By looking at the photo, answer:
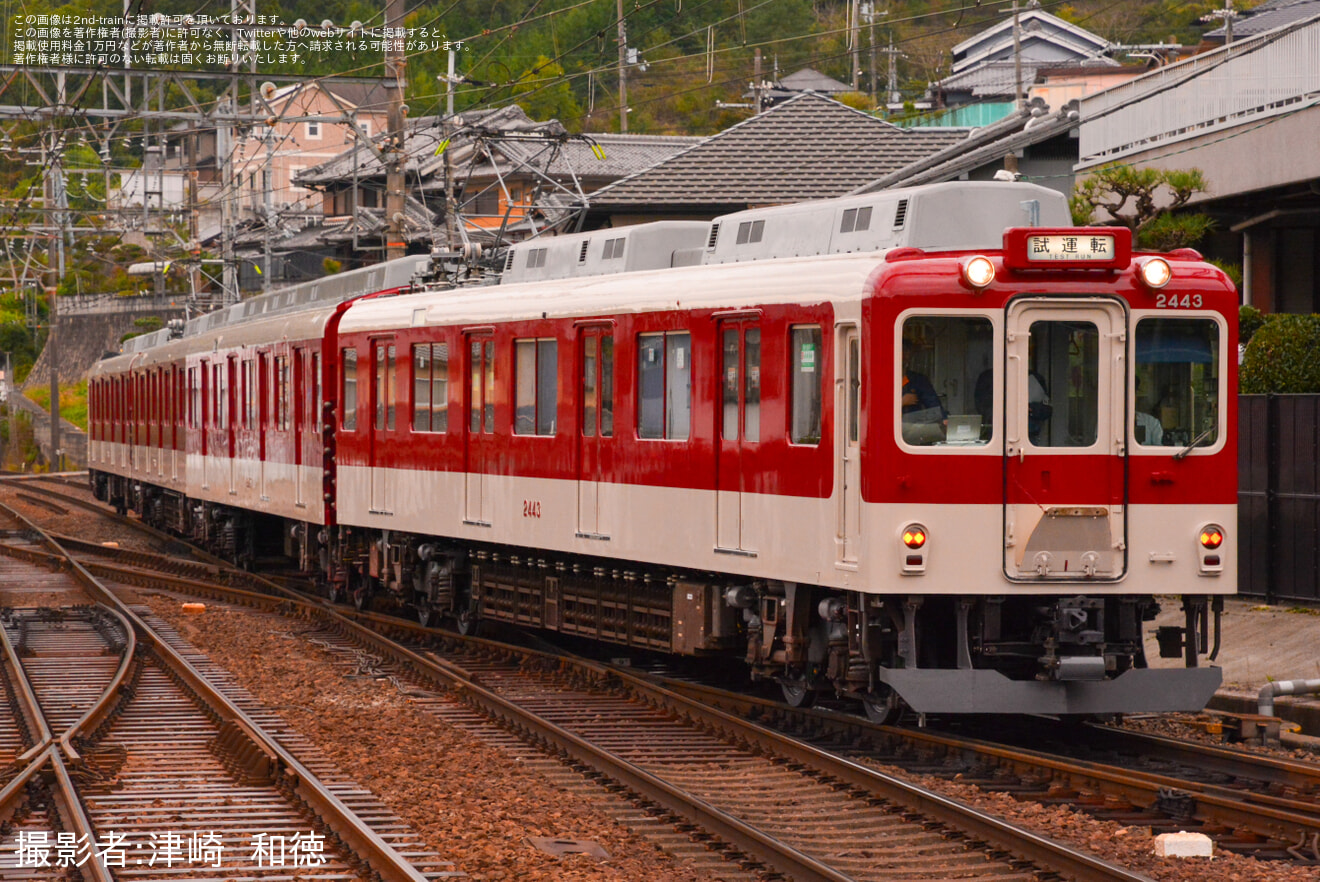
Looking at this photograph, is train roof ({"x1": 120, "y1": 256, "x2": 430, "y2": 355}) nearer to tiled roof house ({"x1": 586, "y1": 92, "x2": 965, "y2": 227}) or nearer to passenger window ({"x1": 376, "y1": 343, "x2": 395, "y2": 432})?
passenger window ({"x1": 376, "y1": 343, "x2": 395, "y2": 432})

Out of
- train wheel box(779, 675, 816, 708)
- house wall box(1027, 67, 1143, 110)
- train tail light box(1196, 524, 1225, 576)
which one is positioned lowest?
train wheel box(779, 675, 816, 708)

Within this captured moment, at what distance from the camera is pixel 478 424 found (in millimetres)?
15102

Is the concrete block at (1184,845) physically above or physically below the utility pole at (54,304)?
below

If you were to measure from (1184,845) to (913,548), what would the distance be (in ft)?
8.39

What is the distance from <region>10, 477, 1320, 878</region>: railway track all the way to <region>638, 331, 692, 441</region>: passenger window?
1.81 m

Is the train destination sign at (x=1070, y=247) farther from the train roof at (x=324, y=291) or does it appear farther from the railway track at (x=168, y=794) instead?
the train roof at (x=324, y=291)

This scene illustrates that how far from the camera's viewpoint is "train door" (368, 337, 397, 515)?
55.6 ft

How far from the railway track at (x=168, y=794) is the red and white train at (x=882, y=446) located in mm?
2883

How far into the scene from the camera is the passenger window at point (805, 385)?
10.6 meters

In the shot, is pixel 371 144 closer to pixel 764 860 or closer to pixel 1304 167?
pixel 1304 167

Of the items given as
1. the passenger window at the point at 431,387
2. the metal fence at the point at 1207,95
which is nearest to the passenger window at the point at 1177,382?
the passenger window at the point at 431,387

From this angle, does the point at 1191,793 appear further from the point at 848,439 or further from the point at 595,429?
the point at 595,429

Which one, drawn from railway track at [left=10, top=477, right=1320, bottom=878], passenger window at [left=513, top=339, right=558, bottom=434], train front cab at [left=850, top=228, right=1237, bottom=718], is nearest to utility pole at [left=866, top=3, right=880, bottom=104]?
passenger window at [left=513, top=339, right=558, bottom=434]

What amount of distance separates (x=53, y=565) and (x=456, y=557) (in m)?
10.6
